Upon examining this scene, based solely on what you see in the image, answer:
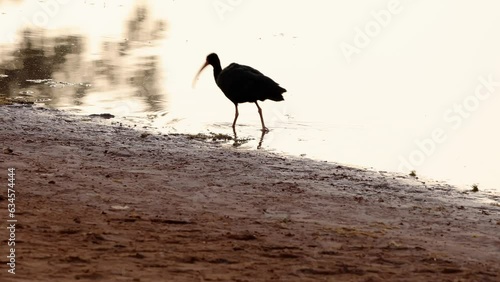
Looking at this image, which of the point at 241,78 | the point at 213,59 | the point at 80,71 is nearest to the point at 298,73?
the point at 213,59

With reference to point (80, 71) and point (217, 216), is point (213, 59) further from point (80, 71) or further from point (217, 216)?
point (217, 216)

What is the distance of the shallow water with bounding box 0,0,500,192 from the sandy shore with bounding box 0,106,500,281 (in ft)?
4.29

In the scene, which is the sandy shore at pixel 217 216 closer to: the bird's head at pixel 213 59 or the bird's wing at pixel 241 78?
the bird's wing at pixel 241 78

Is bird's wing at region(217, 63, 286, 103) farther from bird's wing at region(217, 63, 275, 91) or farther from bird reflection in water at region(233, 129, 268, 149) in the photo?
bird reflection in water at region(233, 129, 268, 149)

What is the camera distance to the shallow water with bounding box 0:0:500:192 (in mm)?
12579

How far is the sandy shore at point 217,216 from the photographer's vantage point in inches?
264

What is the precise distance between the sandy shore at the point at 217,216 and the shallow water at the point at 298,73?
1307 millimetres

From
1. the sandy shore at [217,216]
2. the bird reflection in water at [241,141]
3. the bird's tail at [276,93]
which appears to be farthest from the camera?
the bird's tail at [276,93]

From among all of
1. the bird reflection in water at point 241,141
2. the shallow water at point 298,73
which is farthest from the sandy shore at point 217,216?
the shallow water at point 298,73

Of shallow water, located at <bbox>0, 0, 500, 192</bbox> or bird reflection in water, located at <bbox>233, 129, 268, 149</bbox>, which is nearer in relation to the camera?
bird reflection in water, located at <bbox>233, 129, 268, 149</bbox>

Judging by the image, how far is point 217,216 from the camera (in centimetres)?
811

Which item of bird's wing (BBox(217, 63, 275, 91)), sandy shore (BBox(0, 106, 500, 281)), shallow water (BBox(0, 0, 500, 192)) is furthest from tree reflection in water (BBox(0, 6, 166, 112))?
sandy shore (BBox(0, 106, 500, 281))

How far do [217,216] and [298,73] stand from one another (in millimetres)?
9263

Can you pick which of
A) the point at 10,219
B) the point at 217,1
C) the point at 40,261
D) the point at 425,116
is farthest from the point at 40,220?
the point at 217,1
